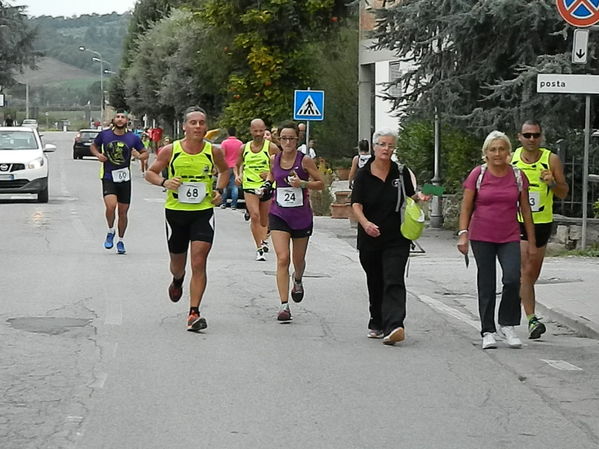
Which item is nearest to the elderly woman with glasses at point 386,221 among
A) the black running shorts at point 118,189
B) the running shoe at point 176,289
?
the running shoe at point 176,289

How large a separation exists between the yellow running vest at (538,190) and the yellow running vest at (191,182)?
269 cm

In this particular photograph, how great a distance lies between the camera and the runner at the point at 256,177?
53.8ft

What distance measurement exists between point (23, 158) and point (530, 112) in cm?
1262

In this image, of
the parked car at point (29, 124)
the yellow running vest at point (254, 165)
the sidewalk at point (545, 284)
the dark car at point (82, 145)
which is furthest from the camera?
the dark car at point (82, 145)

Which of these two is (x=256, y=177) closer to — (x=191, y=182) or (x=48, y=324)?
(x=191, y=182)

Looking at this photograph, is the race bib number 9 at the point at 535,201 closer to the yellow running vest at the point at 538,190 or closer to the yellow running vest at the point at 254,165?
the yellow running vest at the point at 538,190

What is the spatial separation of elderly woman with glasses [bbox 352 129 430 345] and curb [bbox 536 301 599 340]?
196 centimetres

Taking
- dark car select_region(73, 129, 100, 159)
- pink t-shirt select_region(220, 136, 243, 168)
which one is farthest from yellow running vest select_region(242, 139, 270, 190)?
dark car select_region(73, 129, 100, 159)

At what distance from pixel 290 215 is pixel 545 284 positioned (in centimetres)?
438

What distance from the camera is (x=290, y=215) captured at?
11.5 metres

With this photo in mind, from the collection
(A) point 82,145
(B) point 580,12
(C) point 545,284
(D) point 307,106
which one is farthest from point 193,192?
(A) point 82,145

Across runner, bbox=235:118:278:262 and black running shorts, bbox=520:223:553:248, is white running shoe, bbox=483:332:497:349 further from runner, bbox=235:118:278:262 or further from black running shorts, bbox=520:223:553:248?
runner, bbox=235:118:278:262

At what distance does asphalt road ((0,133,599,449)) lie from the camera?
702 centimetres

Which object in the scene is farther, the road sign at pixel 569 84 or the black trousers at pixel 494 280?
the road sign at pixel 569 84
